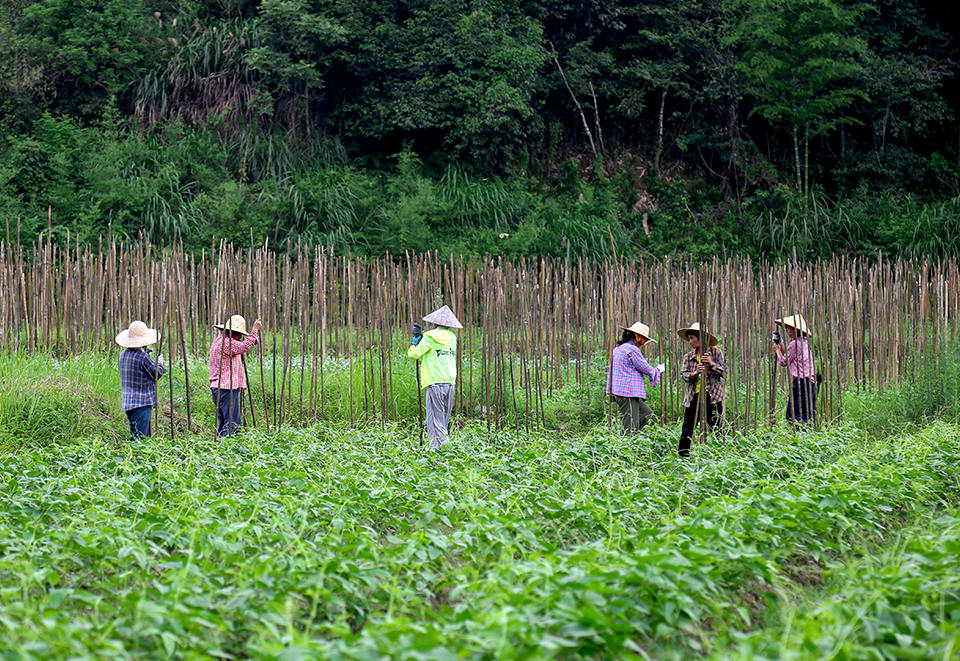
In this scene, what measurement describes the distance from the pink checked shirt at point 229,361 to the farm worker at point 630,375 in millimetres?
2719

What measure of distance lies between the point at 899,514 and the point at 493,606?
292 centimetres

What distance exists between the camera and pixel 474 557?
3607 millimetres

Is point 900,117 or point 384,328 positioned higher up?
point 900,117

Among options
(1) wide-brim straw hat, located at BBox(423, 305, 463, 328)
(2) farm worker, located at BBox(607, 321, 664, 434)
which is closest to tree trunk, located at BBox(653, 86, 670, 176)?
(2) farm worker, located at BBox(607, 321, 664, 434)

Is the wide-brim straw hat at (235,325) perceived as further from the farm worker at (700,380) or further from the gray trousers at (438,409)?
the farm worker at (700,380)

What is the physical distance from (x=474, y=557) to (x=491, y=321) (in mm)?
4537

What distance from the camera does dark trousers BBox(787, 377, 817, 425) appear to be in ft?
24.3

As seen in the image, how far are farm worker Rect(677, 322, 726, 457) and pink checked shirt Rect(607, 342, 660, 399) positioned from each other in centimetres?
43

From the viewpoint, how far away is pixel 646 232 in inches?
740

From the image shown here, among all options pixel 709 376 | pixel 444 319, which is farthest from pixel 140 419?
pixel 709 376

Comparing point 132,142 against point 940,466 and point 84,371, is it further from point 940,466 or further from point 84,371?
point 940,466

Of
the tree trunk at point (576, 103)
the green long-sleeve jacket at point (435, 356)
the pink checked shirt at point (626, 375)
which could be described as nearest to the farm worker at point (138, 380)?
the green long-sleeve jacket at point (435, 356)

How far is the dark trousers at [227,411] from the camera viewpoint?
716 cm

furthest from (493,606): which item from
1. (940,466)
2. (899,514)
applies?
(940,466)
